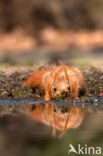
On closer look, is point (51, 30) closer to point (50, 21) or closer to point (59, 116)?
point (50, 21)

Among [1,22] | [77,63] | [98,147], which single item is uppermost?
[1,22]

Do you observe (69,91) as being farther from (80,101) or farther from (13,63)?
(13,63)

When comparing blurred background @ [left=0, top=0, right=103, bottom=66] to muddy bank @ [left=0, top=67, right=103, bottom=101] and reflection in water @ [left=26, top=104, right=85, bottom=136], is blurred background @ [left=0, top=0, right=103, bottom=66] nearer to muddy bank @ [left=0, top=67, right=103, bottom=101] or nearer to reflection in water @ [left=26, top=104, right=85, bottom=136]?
muddy bank @ [left=0, top=67, right=103, bottom=101]

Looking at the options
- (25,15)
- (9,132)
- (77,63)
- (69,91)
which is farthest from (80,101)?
(25,15)

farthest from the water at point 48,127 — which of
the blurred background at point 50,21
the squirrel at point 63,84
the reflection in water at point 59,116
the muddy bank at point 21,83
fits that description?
the blurred background at point 50,21

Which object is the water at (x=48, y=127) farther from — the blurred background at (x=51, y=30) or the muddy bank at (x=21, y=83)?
the blurred background at (x=51, y=30)

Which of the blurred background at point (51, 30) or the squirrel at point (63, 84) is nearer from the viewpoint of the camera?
the squirrel at point (63, 84)

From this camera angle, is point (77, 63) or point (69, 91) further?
point (77, 63)
